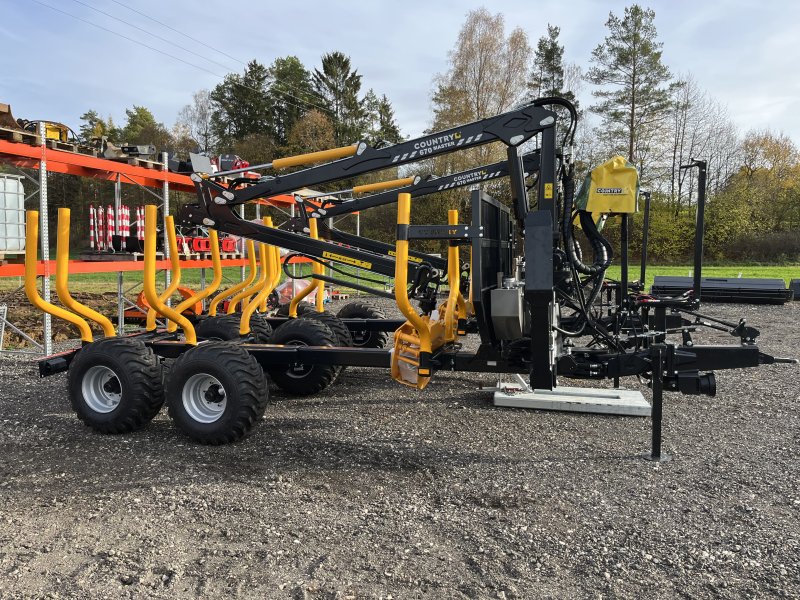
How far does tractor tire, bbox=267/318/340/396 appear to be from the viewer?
6.76 m

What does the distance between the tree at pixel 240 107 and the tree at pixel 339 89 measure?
4533mm

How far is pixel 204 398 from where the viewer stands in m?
5.24

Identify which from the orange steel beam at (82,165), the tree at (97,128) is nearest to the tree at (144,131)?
the tree at (97,128)

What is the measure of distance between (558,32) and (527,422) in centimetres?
3821

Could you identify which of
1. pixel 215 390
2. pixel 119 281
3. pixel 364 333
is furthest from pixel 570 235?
pixel 119 281

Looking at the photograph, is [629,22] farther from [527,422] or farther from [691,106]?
[527,422]

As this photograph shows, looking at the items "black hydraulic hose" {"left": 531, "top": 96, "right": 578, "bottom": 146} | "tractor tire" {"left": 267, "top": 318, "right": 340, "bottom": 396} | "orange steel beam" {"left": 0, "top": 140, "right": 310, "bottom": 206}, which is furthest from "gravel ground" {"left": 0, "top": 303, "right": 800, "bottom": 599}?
"orange steel beam" {"left": 0, "top": 140, "right": 310, "bottom": 206}

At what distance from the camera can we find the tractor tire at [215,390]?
4.95 meters

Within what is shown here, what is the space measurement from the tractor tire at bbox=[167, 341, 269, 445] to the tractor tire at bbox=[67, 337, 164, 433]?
280mm

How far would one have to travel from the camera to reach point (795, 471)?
14.6 feet

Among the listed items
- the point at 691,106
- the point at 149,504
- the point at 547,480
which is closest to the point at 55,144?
the point at 149,504

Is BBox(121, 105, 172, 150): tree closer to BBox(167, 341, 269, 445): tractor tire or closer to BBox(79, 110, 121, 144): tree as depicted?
BBox(79, 110, 121, 144): tree

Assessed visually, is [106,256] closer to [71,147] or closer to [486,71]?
A: [71,147]

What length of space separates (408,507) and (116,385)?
3.11 metres
